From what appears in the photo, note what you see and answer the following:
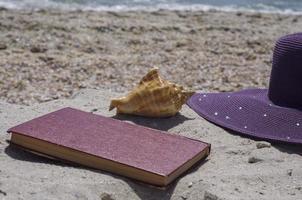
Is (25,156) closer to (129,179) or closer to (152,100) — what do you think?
(129,179)

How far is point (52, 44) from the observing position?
20.2 feet

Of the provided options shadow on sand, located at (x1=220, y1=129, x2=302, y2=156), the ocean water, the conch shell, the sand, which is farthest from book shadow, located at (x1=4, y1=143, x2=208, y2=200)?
the ocean water

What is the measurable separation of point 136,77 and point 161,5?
4447 mm

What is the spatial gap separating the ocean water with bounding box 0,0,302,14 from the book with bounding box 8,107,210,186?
18.1ft

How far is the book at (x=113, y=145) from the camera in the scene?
9.14 feet

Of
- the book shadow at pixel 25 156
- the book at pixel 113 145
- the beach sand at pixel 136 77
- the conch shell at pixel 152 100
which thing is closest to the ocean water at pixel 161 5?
the beach sand at pixel 136 77

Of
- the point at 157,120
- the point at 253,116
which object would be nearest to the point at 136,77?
the point at 157,120

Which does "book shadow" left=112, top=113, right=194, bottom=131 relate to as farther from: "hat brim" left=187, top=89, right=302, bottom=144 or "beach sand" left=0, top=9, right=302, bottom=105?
"beach sand" left=0, top=9, right=302, bottom=105

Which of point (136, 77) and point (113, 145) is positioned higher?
point (113, 145)

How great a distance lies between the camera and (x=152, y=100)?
140 inches

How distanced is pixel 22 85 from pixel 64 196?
234 cm

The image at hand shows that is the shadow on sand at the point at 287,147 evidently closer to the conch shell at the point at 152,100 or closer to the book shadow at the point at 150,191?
the conch shell at the point at 152,100

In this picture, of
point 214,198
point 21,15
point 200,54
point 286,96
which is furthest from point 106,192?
point 21,15

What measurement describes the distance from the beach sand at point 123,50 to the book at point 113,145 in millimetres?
1220
